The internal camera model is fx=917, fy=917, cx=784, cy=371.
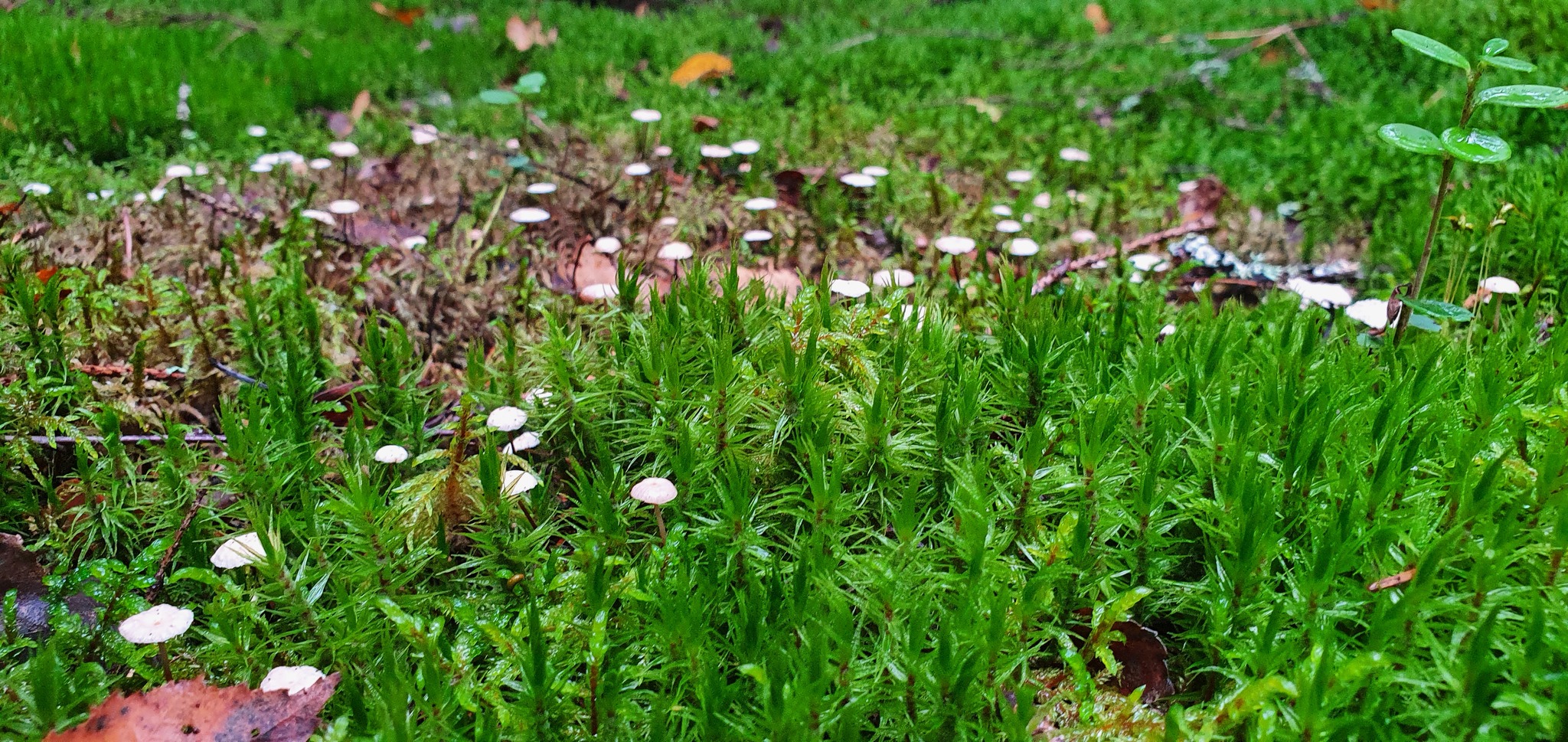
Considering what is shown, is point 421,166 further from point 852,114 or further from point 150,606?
point 150,606

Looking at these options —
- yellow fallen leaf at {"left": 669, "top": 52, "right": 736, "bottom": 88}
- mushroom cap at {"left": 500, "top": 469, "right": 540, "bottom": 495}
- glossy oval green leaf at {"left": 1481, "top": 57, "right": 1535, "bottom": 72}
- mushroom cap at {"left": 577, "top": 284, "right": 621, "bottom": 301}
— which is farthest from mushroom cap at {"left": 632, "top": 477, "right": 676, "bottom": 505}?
yellow fallen leaf at {"left": 669, "top": 52, "right": 736, "bottom": 88}

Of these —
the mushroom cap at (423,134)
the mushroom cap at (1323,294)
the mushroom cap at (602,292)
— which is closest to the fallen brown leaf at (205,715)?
the mushroom cap at (602,292)

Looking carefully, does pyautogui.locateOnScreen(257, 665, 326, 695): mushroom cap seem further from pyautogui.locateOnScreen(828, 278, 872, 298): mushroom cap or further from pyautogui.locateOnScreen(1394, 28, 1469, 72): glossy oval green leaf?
pyautogui.locateOnScreen(1394, 28, 1469, 72): glossy oval green leaf

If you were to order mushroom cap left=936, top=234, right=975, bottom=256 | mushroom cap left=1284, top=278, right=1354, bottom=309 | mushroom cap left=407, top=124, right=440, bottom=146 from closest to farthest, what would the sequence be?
mushroom cap left=1284, top=278, right=1354, bottom=309 < mushroom cap left=936, top=234, right=975, bottom=256 < mushroom cap left=407, top=124, right=440, bottom=146

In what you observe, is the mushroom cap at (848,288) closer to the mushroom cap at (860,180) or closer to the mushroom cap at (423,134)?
the mushroom cap at (860,180)

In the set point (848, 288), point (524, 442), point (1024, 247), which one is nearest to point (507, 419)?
point (524, 442)

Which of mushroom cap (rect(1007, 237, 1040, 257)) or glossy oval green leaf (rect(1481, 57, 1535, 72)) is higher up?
glossy oval green leaf (rect(1481, 57, 1535, 72))

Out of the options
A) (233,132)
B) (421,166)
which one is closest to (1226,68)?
(421,166)
